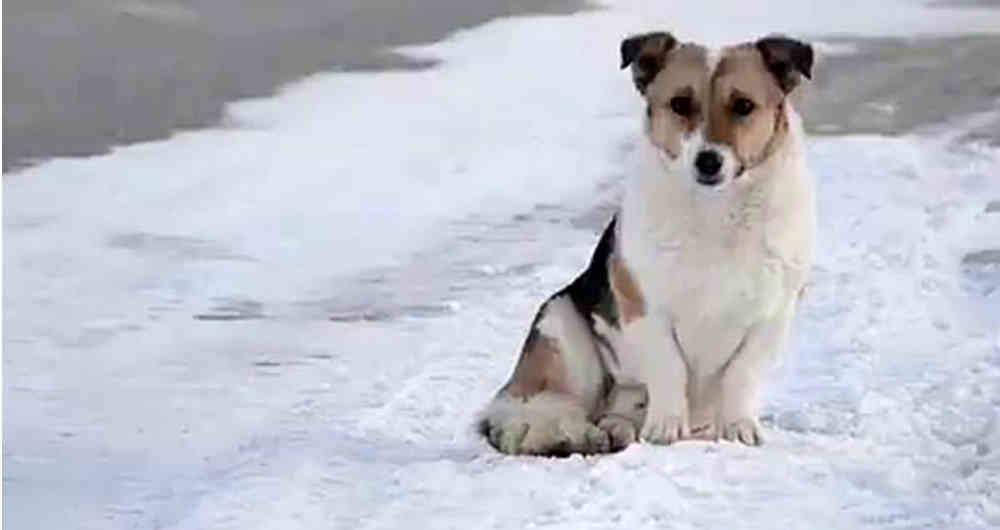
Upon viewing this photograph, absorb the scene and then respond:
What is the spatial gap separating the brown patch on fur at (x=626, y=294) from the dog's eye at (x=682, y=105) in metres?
0.41

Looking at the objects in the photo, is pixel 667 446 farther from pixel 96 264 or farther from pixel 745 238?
pixel 96 264

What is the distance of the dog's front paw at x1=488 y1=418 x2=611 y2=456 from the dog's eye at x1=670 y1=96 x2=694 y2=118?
2.68 ft

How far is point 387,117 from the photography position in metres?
11.1

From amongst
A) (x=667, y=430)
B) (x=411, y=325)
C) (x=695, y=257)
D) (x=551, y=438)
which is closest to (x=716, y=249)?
(x=695, y=257)

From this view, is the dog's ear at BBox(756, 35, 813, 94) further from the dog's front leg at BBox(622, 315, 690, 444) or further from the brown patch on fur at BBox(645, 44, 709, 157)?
the dog's front leg at BBox(622, 315, 690, 444)

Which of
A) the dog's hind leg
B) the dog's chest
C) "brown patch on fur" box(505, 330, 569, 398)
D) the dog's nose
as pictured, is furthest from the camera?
"brown patch on fur" box(505, 330, 569, 398)

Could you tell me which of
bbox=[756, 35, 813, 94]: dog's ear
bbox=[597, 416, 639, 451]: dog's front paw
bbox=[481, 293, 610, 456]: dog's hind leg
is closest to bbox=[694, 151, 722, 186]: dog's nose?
bbox=[756, 35, 813, 94]: dog's ear

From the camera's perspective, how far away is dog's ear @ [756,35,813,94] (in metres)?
5.39

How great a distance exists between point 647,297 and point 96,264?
3351 millimetres

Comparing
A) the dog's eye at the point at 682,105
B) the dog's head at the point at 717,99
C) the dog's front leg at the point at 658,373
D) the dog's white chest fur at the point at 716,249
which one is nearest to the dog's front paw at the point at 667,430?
the dog's front leg at the point at 658,373

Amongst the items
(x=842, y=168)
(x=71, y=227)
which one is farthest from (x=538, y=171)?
(x=71, y=227)

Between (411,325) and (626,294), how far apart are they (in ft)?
6.25

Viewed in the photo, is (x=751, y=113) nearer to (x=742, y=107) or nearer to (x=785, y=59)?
(x=742, y=107)

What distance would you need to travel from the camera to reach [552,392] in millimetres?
5586
